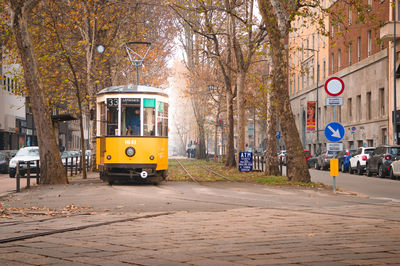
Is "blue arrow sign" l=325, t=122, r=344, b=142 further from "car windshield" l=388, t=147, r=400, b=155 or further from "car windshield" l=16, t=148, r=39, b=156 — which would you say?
"car windshield" l=16, t=148, r=39, b=156

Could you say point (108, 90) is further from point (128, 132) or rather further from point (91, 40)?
point (91, 40)

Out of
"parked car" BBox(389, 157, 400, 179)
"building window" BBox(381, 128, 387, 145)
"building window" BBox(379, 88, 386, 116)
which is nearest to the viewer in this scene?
"parked car" BBox(389, 157, 400, 179)

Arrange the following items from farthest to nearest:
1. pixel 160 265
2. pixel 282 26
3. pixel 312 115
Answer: pixel 312 115 → pixel 282 26 → pixel 160 265

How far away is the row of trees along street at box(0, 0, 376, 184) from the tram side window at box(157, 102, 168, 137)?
2453 mm

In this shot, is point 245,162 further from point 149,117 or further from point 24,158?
point 24,158

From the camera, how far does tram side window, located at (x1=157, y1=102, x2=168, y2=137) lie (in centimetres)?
2270

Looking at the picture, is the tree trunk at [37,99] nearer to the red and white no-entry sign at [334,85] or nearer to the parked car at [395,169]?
the red and white no-entry sign at [334,85]

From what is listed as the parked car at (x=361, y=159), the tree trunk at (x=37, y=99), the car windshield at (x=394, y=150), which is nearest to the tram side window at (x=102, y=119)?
the tree trunk at (x=37, y=99)

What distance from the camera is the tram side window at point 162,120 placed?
2270cm

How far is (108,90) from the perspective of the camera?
74.0 ft

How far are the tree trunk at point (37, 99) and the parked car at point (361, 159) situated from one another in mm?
21943

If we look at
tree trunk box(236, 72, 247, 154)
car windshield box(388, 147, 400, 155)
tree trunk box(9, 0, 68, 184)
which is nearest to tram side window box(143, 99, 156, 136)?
tree trunk box(9, 0, 68, 184)

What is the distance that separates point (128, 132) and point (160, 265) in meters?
15.7

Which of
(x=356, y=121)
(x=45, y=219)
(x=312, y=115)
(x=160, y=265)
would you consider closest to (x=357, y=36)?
(x=356, y=121)
